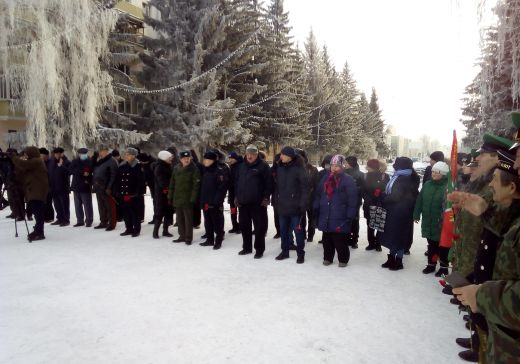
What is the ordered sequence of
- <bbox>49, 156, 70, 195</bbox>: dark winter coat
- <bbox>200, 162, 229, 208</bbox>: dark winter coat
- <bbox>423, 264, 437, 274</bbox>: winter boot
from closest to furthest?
<bbox>423, 264, 437, 274</bbox>: winter boot → <bbox>200, 162, 229, 208</bbox>: dark winter coat → <bbox>49, 156, 70, 195</bbox>: dark winter coat

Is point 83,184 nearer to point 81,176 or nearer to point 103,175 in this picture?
point 81,176

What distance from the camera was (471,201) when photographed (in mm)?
2564

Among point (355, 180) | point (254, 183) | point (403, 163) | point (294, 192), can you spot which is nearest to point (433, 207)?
point (403, 163)

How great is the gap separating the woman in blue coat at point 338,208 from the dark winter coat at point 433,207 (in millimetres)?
1068

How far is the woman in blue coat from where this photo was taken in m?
6.26

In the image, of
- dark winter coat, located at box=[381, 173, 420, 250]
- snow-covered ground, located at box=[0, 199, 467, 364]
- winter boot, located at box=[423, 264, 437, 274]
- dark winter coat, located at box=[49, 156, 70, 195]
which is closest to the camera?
snow-covered ground, located at box=[0, 199, 467, 364]

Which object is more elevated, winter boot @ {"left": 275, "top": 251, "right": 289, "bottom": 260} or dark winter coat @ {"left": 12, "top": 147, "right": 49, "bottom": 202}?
dark winter coat @ {"left": 12, "top": 147, "right": 49, "bottom": 202}

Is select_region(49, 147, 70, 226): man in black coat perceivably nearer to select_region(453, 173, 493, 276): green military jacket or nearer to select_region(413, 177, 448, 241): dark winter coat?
select_region(413, 177, 448, 241): dark winter coat

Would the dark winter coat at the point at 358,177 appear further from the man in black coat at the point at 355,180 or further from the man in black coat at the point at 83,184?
the man in black coat at the point at 83,184

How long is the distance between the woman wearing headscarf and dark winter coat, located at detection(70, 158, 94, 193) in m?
6.99

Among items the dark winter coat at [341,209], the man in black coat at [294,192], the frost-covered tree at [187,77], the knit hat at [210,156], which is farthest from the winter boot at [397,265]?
the frost-covered tree at [187,77]

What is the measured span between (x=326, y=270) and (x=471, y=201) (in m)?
3.84

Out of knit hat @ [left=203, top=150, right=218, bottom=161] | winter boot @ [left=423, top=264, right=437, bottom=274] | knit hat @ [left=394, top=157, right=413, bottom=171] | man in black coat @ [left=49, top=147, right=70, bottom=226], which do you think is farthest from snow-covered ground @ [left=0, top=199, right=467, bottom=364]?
man in black coat @ [left=49, top=147, right=70, bottom=226]

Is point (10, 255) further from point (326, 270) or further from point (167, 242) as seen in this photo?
point (326, 270)
